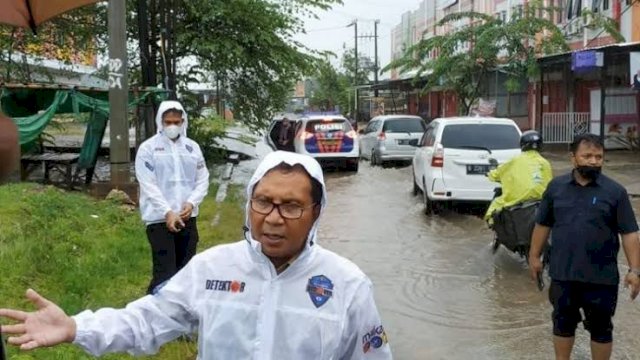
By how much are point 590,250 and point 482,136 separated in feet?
26.3

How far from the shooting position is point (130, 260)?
808 centimetres

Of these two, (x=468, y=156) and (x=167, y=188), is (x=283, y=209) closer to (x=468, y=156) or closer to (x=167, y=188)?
(x=167, y=188)

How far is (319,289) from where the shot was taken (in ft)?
7.57

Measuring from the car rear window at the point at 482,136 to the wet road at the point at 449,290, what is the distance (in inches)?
47.2

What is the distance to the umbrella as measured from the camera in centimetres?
229

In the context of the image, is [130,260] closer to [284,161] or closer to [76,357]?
[76,357]

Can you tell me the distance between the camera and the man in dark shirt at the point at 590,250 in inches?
194

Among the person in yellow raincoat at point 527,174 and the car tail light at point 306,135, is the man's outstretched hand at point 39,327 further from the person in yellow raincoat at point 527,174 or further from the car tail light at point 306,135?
the car tail light at point 306,135

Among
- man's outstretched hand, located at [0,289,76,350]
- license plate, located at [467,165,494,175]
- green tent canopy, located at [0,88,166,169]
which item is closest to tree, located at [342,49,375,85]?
green tent canopy, located at [0,88,166,169]

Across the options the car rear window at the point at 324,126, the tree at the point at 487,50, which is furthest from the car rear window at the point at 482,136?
the tree at the point at 487,50

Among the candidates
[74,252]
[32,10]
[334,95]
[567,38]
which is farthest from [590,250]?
[334,95]

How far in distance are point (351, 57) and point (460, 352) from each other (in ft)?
224

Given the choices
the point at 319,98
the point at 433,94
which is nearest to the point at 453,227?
the point at 433,94

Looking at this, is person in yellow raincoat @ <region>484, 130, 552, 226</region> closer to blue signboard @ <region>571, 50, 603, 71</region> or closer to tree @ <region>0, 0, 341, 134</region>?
tree @ <region>0, 0, 341, 134</region>
